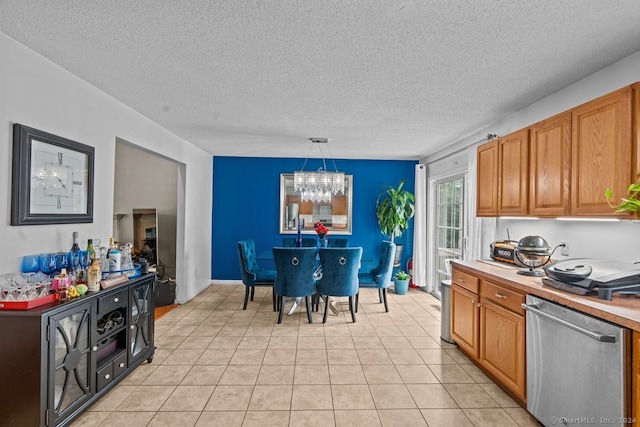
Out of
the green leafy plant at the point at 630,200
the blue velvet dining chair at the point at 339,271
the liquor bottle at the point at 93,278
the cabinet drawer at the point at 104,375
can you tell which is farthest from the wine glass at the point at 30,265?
the green leafy plant at the point at 630,200

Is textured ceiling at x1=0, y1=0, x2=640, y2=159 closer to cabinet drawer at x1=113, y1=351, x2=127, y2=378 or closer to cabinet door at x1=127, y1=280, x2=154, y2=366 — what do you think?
cabinet door at x1=127, y1=280, x2=154, y2=366

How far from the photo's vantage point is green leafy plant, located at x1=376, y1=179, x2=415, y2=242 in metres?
5.64

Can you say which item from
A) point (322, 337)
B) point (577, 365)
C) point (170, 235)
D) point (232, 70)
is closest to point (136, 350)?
point (322, 337)

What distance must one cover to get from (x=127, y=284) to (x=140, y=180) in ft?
10.5

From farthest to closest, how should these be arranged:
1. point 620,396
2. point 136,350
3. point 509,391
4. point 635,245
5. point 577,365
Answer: point 136,350, point 509,391, point 635,245, point 577,365, point 620,396

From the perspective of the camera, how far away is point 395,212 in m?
5.62

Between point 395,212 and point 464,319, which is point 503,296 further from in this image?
point 395,212

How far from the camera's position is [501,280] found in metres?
2.45

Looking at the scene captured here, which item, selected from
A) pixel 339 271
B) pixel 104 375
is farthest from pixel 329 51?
pixel 104 375

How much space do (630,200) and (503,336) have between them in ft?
4.09

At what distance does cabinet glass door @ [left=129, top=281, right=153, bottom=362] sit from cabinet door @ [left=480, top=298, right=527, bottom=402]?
2.91 meters

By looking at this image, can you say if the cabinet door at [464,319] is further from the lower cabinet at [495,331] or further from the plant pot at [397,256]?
the plant pot at [397,256]

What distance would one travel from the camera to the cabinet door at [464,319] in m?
2.84

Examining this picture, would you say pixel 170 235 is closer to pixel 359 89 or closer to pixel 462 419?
pixel 359 89
